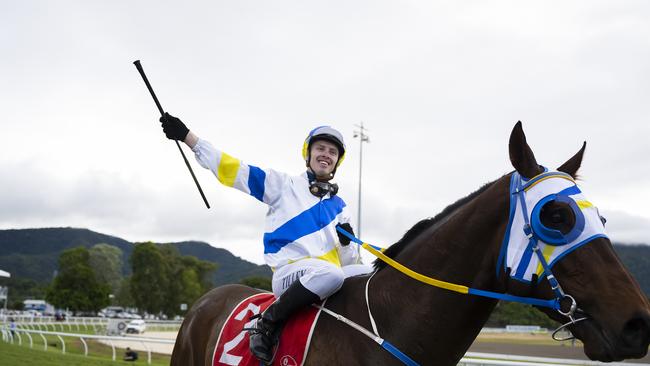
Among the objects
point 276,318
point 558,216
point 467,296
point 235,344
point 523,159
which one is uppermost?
point 523,159

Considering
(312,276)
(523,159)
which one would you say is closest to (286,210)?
(312,276)

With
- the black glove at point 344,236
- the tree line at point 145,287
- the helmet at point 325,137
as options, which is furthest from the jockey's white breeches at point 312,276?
the tree line at point 145,287

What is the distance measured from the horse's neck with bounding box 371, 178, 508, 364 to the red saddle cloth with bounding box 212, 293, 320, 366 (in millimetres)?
438

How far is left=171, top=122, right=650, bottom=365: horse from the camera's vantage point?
2094 mm

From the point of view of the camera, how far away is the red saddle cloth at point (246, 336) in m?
2.88

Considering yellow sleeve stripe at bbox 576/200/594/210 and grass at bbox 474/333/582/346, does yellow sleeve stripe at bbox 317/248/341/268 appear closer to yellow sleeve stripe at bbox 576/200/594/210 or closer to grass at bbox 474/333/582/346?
yellow sleeve stripe at bbox 576/200/594/210

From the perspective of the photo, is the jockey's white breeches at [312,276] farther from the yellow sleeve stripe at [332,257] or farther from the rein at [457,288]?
the rein at [457,288]

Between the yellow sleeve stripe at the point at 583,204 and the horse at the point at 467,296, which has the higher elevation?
the yellow sleeve stripe at the point at 583,204

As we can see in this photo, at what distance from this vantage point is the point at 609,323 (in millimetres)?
2068

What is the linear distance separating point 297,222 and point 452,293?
3.46 feet

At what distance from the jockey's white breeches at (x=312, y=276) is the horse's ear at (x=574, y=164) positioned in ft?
4.27

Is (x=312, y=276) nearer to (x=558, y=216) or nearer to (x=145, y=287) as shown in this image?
(x=558, y=216)

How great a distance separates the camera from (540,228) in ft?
7.49

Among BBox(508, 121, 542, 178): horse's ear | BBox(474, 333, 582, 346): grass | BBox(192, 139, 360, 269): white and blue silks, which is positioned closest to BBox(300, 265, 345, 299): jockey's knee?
BBox(192, 139, 360, 269): white and blue silks
